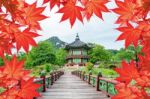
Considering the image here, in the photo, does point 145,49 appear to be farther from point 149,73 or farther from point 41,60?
point 41,60

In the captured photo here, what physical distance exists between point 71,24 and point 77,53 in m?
74.2

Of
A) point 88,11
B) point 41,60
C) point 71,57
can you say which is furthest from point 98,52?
point 88,11

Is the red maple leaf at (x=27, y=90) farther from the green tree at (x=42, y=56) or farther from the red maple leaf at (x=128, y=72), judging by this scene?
the green tree at (x=42, y=56)

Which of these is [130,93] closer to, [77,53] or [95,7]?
[95,7]

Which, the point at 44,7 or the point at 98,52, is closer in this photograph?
the point at 44,7

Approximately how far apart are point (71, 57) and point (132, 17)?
241 feet

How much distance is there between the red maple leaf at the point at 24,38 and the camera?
158 centimetres

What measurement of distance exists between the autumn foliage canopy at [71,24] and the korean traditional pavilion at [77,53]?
72995mm

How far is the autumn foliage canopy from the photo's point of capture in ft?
5.02

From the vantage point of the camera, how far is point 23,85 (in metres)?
1.59

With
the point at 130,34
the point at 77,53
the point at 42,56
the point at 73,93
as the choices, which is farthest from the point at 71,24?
the point at 77,53

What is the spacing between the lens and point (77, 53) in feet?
249

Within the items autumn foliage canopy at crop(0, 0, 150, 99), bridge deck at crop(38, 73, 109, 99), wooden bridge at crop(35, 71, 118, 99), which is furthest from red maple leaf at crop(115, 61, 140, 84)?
bridge deck at crop(38, 73, 109, 99)

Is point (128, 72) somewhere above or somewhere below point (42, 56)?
below
